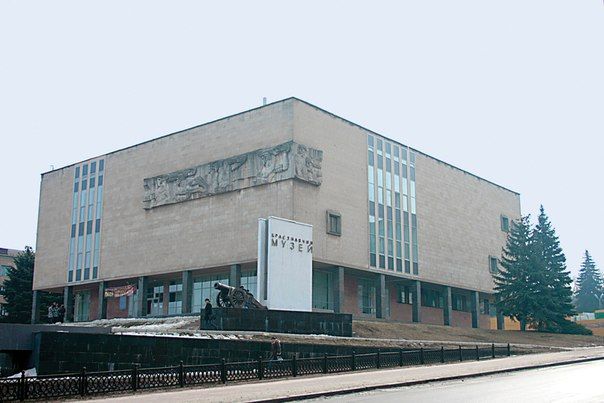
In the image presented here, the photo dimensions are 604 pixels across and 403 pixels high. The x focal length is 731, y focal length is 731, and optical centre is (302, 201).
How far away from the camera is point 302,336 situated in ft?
110

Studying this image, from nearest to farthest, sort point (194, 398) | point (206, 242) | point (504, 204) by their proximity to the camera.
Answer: point (194, 398), point (206, 242), point (504, 204)

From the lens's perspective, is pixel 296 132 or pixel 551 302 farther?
pixel 551 302

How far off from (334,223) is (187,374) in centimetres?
3263

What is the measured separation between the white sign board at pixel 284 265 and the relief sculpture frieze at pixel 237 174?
10.6m

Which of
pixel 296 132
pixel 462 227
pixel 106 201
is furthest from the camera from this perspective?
pixel 462 227

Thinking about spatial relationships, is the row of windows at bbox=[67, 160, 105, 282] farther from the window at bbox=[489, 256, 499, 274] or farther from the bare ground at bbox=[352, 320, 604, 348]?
the window at bbox=[489, 256, 499, 274]

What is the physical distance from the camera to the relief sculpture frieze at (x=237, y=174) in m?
51.5

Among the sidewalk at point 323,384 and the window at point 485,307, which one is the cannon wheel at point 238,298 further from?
the window at point 485,307

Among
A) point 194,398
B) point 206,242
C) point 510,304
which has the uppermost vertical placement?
point 206,242

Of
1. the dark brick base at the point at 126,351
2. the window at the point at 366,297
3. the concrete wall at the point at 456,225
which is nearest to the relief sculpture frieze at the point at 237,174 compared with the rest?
the window at the point at 366,297

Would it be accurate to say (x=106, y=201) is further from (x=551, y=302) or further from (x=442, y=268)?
(x=551, y=302)

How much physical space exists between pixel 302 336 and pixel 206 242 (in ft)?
76.7

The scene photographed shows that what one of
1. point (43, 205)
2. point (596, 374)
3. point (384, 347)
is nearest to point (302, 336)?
point (384, 347)

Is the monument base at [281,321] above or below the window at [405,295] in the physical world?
below
